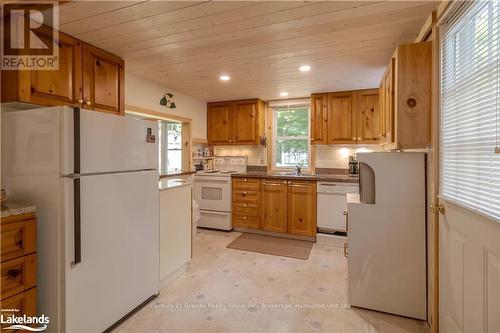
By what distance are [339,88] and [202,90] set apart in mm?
2058

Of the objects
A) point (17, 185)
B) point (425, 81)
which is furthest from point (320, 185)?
point (17, 185)

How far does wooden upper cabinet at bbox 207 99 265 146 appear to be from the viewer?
445 cm

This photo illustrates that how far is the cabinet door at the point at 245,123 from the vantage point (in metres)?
4.44

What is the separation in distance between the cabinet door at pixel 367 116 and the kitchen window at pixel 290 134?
2.94ft

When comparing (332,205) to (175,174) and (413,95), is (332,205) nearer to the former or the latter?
(413,95)

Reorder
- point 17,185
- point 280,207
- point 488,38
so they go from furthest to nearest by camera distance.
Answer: point 280,207 → point 17,185 → point 488,38

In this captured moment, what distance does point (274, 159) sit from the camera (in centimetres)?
480

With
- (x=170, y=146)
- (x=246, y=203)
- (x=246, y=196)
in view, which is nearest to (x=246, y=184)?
(x=246, y=196)

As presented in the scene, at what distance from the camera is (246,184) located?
13.7ft

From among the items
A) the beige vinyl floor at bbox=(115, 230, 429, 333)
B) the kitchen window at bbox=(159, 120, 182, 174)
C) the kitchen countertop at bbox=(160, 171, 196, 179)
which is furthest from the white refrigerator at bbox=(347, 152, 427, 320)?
the kitchen window at bbox=(159, 120, 182, 174)

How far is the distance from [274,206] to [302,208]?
1.46 feet

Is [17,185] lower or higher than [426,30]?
lower

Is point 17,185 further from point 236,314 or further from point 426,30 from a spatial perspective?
point 426,30

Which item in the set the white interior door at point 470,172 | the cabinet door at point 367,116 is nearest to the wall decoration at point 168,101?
the cabinet door at point 367,116
